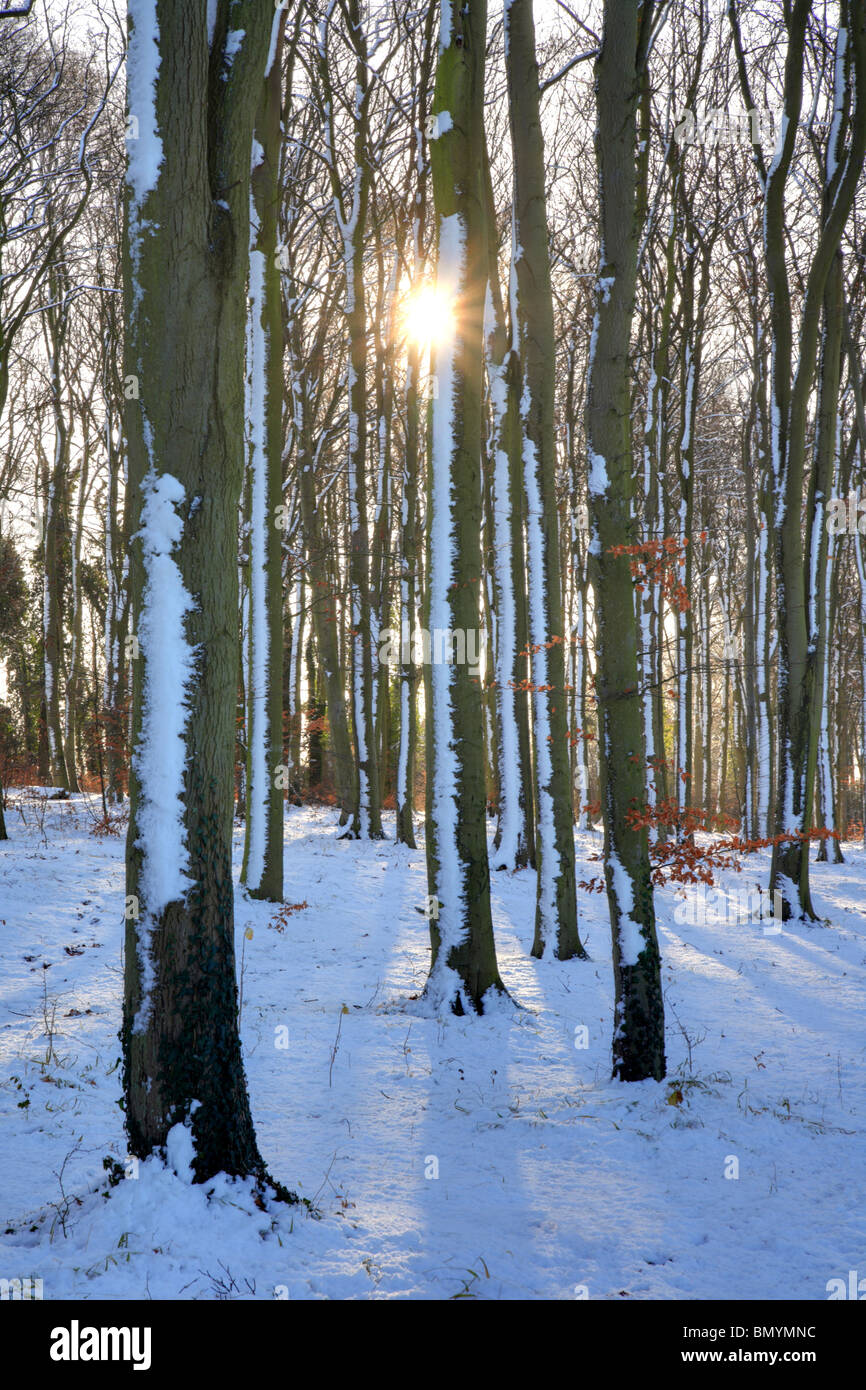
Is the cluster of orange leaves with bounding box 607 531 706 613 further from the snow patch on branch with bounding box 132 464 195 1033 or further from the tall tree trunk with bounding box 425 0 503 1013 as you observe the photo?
the snow patch on branch with bounding box 132 464 195 1033

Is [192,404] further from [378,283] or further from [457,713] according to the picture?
[378,283]

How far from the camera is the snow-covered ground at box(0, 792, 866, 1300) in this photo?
9.89ft

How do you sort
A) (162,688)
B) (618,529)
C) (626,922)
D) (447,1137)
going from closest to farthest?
(162,688) → (447,1137) → (626,922) → (618,529)

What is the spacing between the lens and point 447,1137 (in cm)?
441

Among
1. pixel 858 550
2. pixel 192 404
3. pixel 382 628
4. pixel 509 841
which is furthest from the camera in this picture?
pixel 382 628

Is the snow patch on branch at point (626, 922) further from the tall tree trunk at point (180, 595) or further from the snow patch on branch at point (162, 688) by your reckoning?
the snow patch on branch at point (162, 688)

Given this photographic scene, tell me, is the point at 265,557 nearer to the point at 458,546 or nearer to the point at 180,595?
the point at 458,546

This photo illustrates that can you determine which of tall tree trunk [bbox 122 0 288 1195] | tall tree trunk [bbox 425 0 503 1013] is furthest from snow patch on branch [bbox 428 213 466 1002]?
tall tree trunk [bbox 122 0 288 1195]

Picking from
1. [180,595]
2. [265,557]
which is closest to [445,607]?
[180,595]

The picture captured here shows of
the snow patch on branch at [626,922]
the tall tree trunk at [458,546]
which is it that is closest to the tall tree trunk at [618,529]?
the snow patch on branch at [626,922]
